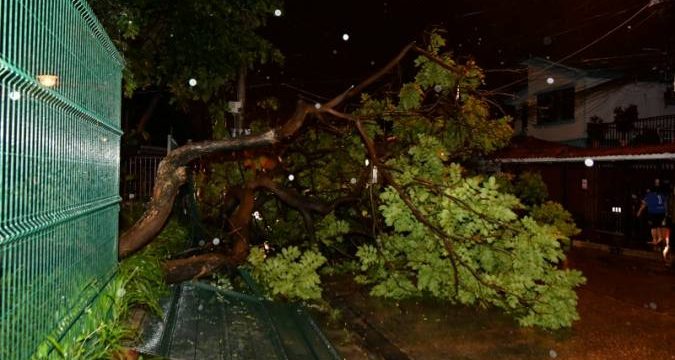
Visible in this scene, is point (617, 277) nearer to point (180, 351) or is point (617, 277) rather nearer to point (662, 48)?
point (662, 48)

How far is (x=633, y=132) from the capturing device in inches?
826

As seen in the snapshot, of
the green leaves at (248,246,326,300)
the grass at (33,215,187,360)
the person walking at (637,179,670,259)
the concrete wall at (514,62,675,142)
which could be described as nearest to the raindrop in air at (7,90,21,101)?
the grass at (33,215,187,360)

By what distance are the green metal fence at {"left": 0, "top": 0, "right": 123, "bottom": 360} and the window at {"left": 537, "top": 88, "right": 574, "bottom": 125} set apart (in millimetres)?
23288

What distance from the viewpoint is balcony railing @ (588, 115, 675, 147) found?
1964cm

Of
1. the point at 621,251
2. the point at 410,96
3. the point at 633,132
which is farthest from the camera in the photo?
the point at 633,132

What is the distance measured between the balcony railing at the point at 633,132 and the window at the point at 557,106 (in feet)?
12.1

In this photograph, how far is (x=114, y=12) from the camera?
7.45m

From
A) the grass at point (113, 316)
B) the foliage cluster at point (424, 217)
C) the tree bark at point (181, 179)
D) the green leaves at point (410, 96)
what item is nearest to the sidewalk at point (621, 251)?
the foliage cluster at point (424, 217)

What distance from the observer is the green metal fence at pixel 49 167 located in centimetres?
270

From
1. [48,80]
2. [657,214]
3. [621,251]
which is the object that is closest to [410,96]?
[48,80]

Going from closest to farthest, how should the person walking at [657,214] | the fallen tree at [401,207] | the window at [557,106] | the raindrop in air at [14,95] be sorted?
the raindrop in air at [14,95], the fallen tree at [401,207], the person walking at [657,214], the window at [557,106]

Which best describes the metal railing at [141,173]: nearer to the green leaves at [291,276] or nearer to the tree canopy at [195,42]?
the tree canopy at [195,42]

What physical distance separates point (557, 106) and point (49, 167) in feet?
83.2

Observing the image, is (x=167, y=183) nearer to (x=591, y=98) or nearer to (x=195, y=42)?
(x=195, y=42)
